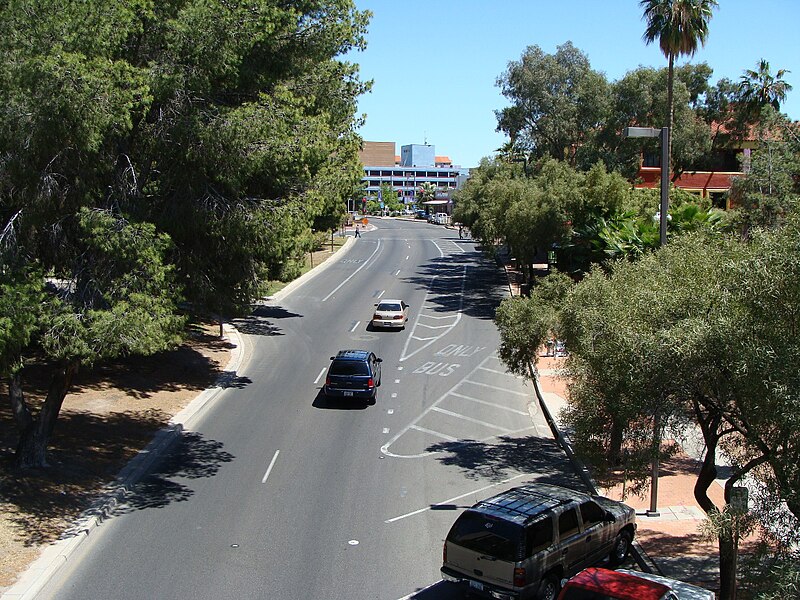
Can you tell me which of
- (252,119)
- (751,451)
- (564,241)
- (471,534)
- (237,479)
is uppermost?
(252,119)

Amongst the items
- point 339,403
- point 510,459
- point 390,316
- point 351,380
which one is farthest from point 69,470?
point 390,316

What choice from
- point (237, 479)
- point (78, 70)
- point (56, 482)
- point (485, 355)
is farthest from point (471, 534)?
point (485, 355)

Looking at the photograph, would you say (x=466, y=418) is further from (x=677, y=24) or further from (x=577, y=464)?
(x=677, y=24)

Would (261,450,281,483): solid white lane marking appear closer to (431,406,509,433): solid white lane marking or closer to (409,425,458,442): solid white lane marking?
(409,425,458,442): solid white lane marking

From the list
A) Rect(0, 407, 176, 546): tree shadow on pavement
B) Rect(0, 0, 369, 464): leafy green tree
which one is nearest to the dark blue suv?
Rect(0, 407, 176, 546): tree shadow on pavement

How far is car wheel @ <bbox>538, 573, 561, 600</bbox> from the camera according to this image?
11.4 m

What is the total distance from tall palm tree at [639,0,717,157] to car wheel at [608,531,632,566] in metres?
19.7

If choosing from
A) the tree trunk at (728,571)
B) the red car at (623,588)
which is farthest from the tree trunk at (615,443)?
the red car at (623,588)

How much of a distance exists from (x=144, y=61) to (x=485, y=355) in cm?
1924

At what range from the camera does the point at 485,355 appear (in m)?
32.2

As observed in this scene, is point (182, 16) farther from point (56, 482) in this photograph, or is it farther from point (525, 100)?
point (525, 100)

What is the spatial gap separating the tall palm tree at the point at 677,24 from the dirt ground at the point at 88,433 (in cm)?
2023

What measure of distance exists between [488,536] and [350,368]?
13.2 metres

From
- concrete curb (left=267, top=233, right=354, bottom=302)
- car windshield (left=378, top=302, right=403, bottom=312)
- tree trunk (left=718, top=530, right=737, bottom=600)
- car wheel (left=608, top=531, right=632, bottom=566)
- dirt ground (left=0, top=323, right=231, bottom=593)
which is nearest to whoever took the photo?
tree trunk (left=718, top=530, right=737, bottom=600)
